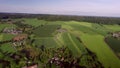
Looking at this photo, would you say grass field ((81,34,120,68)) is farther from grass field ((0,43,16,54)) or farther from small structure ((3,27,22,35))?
grass field ((0,43,16,54))

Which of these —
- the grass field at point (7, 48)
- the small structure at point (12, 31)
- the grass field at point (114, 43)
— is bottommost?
the grass field at point (7, 48)

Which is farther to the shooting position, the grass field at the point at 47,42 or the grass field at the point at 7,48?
the grass field at the point at 47,42

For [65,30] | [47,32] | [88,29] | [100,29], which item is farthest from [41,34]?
[100,29]

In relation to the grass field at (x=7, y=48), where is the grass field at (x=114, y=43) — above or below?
above

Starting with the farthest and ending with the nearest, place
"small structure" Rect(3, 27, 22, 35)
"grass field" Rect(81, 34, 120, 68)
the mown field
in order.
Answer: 1. "small structure" Rect(3, 27, 22, 35)
2. the mown field
3. "grass field" Rect(81, 34, 120, 68)

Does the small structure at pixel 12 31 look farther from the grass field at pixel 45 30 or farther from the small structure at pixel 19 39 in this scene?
the grass field at pixel 45 30

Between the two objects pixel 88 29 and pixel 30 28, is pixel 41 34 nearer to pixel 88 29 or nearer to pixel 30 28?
pixel 30 28

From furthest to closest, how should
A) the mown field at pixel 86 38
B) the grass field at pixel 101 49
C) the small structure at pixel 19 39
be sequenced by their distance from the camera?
the small structure at pixel 19 39 → the mown field at pixel 86 38 → the grass field at pixel 101 49

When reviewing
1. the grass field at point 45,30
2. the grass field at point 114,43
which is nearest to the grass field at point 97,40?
the grass field at point 114,43

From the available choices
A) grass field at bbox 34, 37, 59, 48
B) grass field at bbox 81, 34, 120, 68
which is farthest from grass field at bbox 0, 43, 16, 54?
grass field at bbox 81, 34, 120, 68
